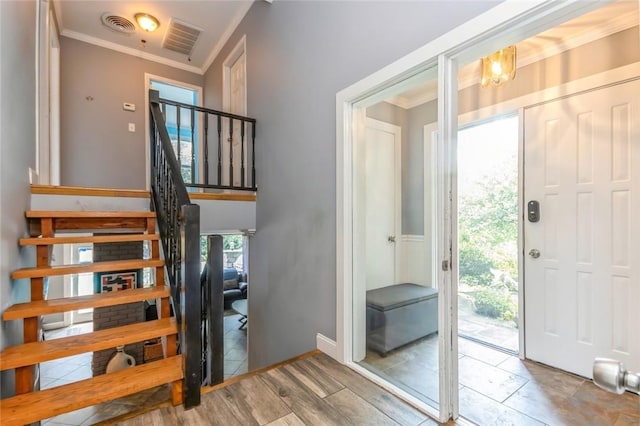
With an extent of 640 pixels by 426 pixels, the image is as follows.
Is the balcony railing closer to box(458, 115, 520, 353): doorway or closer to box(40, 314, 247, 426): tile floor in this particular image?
box(458, 115, 520, 353): doorway

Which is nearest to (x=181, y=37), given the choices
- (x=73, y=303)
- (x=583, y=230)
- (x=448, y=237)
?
(x=73, y=303)

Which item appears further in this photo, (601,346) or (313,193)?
(313,193)

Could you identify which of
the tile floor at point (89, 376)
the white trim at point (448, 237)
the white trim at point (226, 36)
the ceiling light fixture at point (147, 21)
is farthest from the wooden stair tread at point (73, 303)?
the ceiling light fixture at point (147, 21)

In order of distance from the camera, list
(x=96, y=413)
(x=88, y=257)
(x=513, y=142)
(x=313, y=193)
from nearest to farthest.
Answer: (x=313, y=193)
(x=513, y=142)
(x=96, y=413)
(x=88, y=257)

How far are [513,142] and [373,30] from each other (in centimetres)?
165

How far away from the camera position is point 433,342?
2234 mm

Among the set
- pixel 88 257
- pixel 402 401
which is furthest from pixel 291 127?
pixel 88 257

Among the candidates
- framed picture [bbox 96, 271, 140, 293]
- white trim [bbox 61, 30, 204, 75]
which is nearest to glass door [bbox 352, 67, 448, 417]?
white trim [bbox 61, 30, 204, 75]

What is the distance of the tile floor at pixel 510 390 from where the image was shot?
1713mm

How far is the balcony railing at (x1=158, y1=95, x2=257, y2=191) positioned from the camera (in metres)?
3.08

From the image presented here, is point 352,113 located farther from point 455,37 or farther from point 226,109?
point 226,109

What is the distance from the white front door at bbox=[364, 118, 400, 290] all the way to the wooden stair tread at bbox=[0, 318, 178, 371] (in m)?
1.49

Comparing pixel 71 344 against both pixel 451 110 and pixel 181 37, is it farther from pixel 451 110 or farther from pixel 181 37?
pixel 181 37

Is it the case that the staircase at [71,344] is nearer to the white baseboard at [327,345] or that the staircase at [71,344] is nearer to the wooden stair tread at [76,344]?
the wooden stair tread at [76,344]
